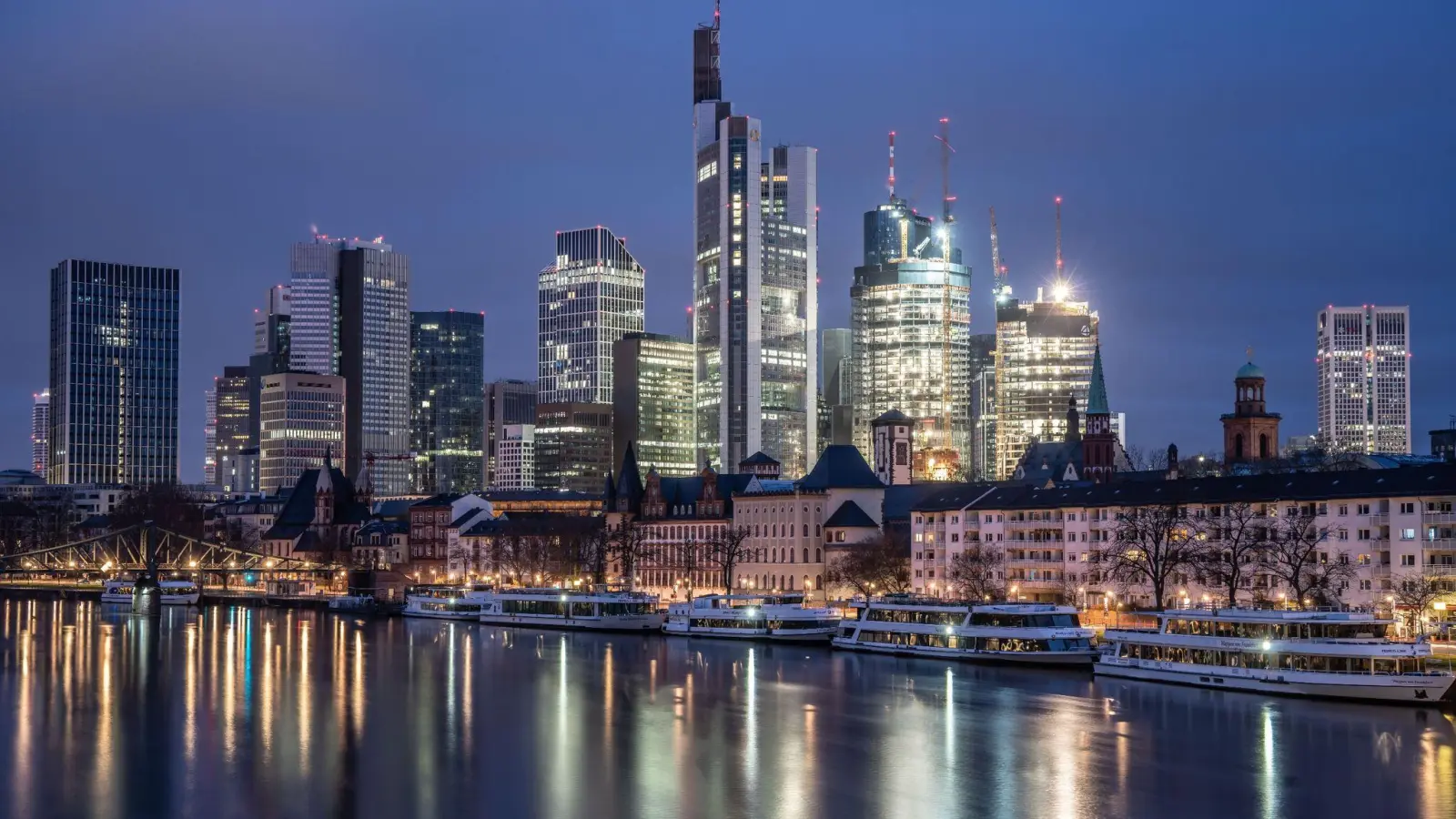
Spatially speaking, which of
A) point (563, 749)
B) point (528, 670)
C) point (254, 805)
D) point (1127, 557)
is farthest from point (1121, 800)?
point (1127, 557)

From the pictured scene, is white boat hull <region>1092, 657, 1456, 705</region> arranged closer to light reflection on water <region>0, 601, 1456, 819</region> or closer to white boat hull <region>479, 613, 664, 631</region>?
light reflection on water <region>0, 601, 1456, 819</region>

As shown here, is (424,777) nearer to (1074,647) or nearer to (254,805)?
(254,805)

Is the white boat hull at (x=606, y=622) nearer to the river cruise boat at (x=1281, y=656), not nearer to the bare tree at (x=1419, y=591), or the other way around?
the river cruise boat at (x=1281, y=656)

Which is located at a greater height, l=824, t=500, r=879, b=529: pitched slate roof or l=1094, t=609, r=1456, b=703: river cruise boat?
l=824, t=500, r=879, b=529: pitched slate roof

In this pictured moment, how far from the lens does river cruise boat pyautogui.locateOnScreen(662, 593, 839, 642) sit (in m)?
152

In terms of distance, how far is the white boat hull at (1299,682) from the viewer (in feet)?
308

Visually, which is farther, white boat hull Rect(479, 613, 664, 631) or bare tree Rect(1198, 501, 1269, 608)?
white boat hull Rect(479, 613, 664, 631)

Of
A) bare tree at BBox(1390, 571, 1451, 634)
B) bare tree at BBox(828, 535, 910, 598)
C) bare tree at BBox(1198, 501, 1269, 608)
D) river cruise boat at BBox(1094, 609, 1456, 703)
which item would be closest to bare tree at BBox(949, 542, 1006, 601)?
bare tree at BBox(828, 535, 910, 598)

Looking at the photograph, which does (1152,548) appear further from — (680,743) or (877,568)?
(680,743)

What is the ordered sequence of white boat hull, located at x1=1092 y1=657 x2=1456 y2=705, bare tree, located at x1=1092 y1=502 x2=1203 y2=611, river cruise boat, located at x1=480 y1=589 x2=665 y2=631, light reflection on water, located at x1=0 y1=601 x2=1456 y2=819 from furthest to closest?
river cruise boat, located at x1=480 y1=589 x2=665 y2=631
bare tree, located at x1=1092 y1=502 x2=1203 y2=611
white boat hull, located at x1=1092 y1=657 x2=1456 y2=705
light reflection on water, located at x1=0 y1=601 x2=1456 y2=819

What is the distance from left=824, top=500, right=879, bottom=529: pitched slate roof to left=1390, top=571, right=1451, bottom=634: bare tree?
72116 mm

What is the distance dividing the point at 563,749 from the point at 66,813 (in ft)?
76.4

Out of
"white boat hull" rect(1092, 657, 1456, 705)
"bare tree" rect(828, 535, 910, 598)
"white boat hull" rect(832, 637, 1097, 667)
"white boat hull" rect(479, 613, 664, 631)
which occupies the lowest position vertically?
"white boat hull" rect(479, 613, 664, 631)

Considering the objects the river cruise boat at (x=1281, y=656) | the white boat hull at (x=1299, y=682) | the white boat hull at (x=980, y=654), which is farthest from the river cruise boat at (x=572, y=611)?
the white boat hull at (x=1299, y=682)
